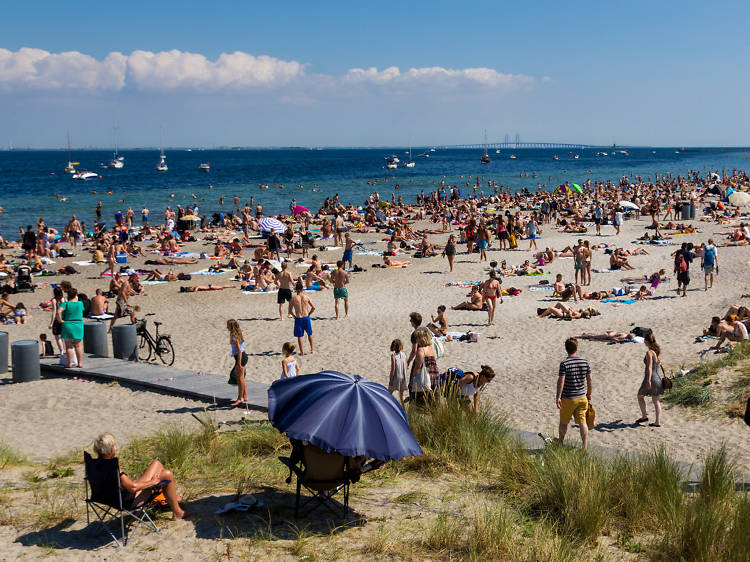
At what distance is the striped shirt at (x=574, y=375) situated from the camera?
8.18m

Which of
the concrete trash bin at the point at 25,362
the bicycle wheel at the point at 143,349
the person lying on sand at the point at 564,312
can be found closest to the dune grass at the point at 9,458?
the concrete trash bin at the point at 25,362

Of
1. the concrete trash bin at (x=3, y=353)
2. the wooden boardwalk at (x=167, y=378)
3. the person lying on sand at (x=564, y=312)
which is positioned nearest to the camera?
the wooden boardwalk at (x=167, y=378)

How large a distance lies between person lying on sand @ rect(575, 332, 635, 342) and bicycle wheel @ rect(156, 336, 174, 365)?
28.0ft

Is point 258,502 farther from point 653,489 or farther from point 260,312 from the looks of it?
point 260,312

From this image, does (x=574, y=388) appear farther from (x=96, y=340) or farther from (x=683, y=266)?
(x=683, y=266)

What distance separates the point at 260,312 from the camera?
18844 millimetres

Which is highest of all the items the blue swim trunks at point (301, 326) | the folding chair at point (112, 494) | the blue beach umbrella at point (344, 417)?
the blue beach umbrella at point (344, 417)

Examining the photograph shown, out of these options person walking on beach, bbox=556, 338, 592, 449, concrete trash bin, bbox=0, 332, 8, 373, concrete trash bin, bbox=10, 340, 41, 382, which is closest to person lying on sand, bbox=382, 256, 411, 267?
Answer: concrete trash bin, bbox=0, 332, 8, 373

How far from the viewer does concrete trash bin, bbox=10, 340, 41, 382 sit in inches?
469

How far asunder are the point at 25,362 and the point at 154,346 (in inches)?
98.6

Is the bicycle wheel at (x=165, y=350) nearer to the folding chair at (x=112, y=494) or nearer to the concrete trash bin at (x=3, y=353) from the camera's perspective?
the concrete trash bin at (x=3, y=353)

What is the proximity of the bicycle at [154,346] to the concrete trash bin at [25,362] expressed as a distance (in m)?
→ 2.06

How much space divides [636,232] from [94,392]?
1117 inches

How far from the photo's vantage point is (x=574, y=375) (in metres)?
8.22
